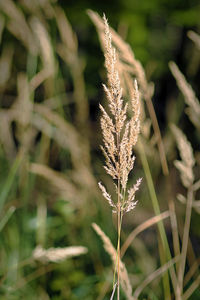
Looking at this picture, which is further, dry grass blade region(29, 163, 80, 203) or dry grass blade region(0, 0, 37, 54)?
dry grass blade region(0, 0, 37, 54)

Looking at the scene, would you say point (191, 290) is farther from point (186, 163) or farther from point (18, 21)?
point (18, 21)

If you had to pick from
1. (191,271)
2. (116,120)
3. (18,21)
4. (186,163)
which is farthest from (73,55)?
(116,120)

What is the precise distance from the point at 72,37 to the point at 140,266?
3.33ft

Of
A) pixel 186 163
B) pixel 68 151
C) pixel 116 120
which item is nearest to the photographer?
pixel 116 120

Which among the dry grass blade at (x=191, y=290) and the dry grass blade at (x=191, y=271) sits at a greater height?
the dry grass blade at (x=191, y=290)

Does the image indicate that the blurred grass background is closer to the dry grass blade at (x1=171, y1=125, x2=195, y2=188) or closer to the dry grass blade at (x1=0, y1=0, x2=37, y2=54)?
the dry grass blade at (x1=0, y1=0, x2=37, y2=54)

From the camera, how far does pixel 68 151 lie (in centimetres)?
209

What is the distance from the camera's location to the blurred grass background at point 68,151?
1.42m

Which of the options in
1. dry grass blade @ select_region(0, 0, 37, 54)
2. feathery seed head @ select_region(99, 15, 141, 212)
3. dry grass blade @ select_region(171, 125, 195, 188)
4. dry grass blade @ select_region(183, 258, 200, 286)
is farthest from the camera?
dry grass blade @ select_region(0, 0, 37, 54)

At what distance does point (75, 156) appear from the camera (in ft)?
5.61

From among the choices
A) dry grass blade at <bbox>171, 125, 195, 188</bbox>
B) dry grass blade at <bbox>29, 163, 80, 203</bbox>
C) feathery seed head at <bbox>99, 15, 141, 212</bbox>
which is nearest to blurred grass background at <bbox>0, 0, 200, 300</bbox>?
dry grass blade at <bbox>29, 163, 80, 203</bbox>

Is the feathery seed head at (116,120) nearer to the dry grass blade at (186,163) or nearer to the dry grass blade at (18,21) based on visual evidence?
the dry grass blade at (186,163)

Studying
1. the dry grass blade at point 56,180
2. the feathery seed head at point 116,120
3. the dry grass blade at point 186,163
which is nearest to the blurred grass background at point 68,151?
the dry grass blade at point 56,180

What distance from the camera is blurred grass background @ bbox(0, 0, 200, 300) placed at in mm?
1422
